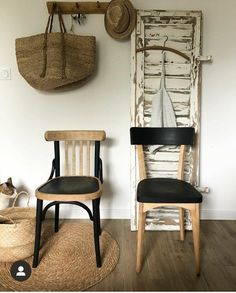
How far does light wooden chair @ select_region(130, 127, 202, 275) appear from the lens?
4.88 ft

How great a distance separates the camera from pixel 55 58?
1822 mm

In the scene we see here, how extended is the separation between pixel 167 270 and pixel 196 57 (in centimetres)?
149

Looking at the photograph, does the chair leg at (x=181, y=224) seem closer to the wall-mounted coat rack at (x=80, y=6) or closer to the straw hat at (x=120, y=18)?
the straw hat at (x=120, y=18)

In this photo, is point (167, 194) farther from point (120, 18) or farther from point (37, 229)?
point (120, 18)

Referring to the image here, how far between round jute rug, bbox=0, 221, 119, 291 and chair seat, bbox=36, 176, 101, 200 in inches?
17.0

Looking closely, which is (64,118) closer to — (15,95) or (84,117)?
(84,117)

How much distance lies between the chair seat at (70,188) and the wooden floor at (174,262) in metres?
0.48

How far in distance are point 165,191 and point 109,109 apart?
888mm

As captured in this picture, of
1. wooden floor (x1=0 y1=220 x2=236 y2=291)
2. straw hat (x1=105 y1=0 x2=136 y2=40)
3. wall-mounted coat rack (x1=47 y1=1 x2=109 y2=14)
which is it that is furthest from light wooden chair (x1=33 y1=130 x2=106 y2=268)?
wall-mounted coat rack (x1=47 y1=1 x2=109 y2=14)

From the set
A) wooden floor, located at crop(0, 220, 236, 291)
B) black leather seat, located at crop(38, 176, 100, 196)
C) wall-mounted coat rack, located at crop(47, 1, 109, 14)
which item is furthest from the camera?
wall-mounted coat rack, located at crop(47, 1, 109, 14)

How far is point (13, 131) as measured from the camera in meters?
2.15

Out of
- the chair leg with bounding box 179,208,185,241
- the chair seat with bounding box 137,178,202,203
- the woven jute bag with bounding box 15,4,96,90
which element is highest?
the woven jute bag with bounding box 15,4,96,90

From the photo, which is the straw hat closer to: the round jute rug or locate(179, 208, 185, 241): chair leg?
locate(179, 208, 185, 241): chair leg

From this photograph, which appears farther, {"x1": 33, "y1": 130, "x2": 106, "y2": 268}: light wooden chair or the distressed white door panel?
the distressed white door panel
